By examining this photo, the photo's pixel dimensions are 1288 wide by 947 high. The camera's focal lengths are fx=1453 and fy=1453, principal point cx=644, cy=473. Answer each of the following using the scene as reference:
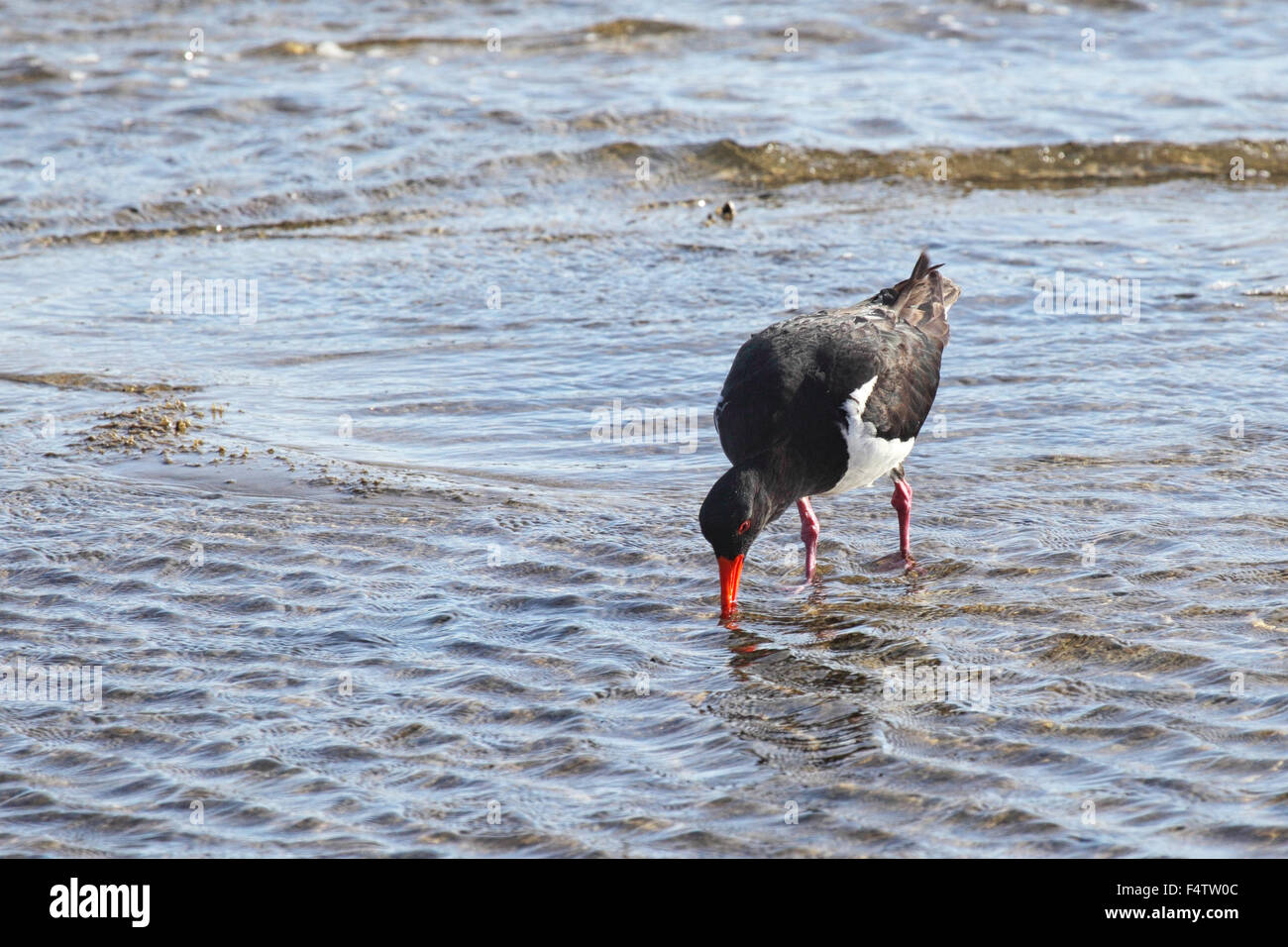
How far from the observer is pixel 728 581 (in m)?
5.76

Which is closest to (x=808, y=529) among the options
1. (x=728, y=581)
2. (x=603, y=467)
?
(x=728, y=581)

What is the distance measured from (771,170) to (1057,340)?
186 inches

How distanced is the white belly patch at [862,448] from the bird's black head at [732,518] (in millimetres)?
521

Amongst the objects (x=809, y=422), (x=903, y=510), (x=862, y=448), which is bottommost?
(x=903, y=510)

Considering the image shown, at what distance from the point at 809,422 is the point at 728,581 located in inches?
31.5

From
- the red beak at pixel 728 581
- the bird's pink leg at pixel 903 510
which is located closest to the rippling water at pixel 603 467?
the red beak at pixel 728 581

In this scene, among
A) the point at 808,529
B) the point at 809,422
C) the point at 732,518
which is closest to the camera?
the point at 732,518

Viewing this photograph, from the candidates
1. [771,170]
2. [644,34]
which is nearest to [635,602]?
[771,170]

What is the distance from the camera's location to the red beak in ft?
18.8

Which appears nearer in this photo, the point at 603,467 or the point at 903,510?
the point at 903,510

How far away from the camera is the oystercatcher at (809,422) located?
5770 mm

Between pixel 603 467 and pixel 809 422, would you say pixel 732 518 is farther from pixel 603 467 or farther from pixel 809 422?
pixel 603 467

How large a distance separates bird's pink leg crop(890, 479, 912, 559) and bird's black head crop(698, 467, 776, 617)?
2.90 ft

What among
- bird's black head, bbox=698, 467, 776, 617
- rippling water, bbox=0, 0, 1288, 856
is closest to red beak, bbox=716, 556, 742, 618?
bird's black head, bbox=698, 467, 776, 617
